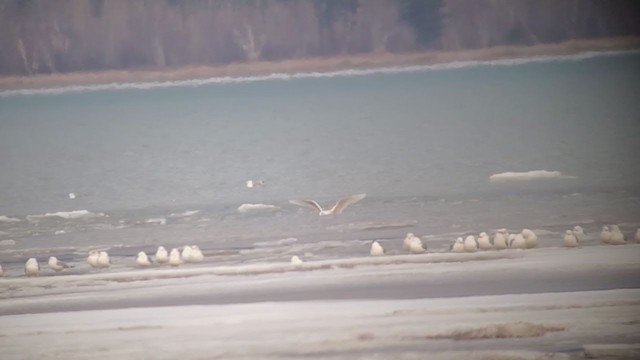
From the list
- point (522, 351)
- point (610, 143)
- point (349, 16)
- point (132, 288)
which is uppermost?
point (349, 16)

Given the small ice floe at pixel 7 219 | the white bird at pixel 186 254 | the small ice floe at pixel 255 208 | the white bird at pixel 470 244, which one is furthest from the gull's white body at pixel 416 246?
the small ice floe at pixel 7 219

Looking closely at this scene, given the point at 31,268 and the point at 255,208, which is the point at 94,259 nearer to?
the point at 31,268

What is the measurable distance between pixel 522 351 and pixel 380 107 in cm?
77

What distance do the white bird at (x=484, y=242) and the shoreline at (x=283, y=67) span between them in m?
0.49

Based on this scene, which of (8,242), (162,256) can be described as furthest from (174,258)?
(8,242)

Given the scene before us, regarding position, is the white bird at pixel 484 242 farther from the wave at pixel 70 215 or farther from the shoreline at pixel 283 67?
the wave at pixel 70 215

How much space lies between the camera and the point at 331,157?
330 cm

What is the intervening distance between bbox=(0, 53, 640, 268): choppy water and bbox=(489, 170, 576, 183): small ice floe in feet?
0.05

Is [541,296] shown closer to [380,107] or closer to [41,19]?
[380,107]

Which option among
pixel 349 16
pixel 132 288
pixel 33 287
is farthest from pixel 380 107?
pixel 33 287

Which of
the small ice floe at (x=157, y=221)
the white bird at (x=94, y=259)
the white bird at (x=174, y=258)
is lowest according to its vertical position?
the white bird at (x=174, y=258)

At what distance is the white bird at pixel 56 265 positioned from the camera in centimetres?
330

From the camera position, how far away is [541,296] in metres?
3.25

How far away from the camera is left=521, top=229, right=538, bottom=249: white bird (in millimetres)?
3261
